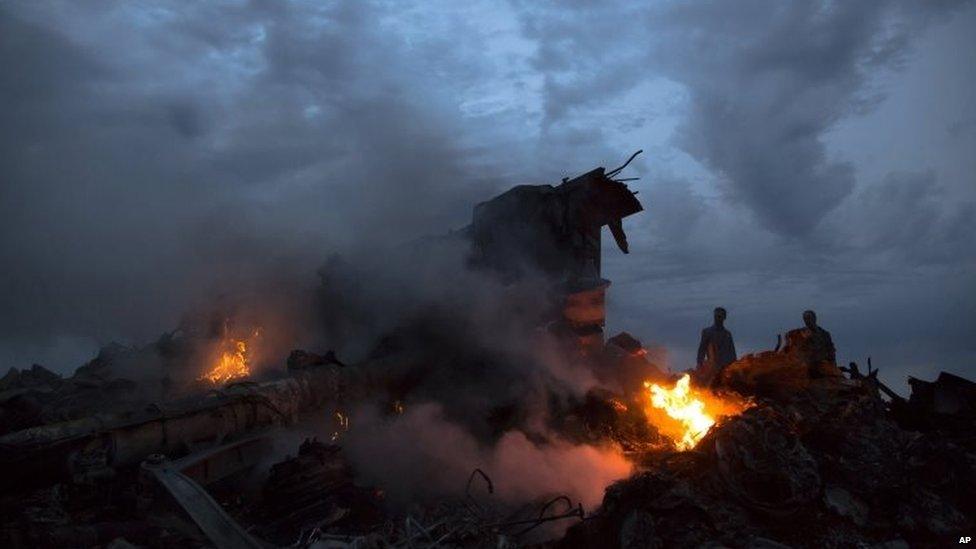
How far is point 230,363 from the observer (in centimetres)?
1348

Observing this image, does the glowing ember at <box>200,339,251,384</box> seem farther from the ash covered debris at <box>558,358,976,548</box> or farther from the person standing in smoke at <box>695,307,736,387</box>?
the person standing in smoke at <box>695,307,736,387</box>

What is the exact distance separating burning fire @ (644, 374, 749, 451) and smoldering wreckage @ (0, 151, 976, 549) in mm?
38

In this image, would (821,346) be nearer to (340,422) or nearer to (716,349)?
(716,349)

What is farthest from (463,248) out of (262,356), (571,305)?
(262,356)

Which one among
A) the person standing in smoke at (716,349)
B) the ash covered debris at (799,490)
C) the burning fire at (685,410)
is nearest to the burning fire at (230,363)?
the burning fire at (685,410)

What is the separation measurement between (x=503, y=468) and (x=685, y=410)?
12.1 feet

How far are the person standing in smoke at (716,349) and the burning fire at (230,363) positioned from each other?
416 inches

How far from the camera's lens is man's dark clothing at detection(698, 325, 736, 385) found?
1217 centimetres

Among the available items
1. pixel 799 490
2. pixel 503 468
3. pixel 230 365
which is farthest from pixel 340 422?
pixel 799 490

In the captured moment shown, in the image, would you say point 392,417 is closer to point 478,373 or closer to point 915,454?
point 478,373

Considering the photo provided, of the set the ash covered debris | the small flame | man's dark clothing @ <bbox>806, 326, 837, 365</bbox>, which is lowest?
the ash covered debris

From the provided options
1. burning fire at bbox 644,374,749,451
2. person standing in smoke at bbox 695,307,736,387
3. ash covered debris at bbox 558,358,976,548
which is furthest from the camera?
person standing in smoke at bbox 695,307,736,387

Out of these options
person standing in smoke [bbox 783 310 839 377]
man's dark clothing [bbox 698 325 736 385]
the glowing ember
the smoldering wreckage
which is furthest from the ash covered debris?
the glowing ember

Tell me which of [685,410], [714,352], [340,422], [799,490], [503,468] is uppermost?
[714,352]
